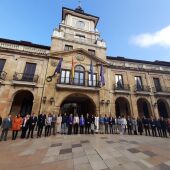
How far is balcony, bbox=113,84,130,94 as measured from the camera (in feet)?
48.5

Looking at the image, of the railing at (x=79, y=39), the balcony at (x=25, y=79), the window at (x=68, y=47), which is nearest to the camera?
the balcony at (x=25, y=79)

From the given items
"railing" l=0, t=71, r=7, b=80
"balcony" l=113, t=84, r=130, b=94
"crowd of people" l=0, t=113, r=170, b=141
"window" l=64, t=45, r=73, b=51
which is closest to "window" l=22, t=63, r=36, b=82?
"railing" l=0, t=71, r=7, b=80

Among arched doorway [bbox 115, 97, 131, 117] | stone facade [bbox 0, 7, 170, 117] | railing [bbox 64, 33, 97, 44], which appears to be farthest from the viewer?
railing [bbox 64, 33, 97, 44]

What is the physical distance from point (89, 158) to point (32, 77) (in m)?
11.2

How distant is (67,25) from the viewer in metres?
18.9

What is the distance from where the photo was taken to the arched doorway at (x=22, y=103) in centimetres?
1311

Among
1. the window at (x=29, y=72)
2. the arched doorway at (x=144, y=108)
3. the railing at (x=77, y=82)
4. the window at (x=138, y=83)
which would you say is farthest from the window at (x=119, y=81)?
the window at (x=29, y=72)

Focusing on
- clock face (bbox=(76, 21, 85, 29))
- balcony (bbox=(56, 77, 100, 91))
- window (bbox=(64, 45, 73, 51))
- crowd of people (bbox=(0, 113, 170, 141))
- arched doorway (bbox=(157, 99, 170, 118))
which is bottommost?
crowd of people (bbox=(0, 113, 170, 141))

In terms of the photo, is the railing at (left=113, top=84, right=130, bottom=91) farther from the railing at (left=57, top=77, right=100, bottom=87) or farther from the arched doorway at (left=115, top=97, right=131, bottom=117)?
the railing at (left=57, top=77, right=100, bottom=87)

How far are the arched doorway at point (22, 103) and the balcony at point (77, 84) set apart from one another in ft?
13.0

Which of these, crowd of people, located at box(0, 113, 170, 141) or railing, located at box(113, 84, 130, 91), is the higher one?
railing, located at box(113, 84, 130, 91)

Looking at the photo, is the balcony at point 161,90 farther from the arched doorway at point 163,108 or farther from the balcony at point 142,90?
the arched doorway at point 163,108

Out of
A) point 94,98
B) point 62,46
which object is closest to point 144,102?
point 94,98

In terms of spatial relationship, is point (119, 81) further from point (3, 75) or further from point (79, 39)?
point (3, 75)
